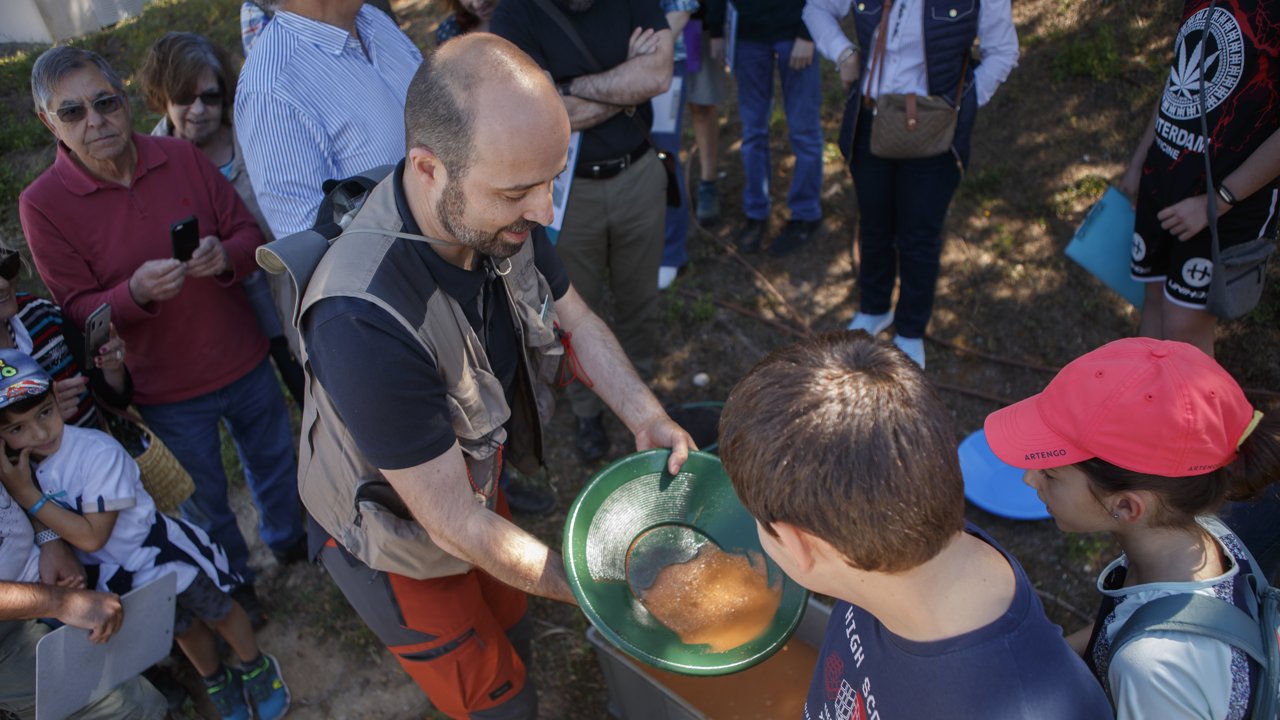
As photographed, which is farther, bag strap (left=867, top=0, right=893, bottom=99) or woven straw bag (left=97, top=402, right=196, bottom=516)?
bag strap (left=867, top=0, right=893, bottom=99)

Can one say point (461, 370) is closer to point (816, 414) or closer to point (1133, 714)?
point (816, 414)

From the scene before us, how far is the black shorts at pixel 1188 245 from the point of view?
2.93 m

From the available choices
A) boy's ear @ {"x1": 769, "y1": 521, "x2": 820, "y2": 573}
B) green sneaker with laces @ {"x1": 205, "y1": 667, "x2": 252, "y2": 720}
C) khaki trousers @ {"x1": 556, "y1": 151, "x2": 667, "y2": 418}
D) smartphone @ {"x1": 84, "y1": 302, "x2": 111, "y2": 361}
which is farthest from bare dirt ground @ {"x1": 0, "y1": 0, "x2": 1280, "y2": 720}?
boy's ear @ {"x1": 769, "y1": 521, "x2": 820, "y2": 573}

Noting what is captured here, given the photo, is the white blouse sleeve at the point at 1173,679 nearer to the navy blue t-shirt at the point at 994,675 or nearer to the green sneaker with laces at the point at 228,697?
the navy blue t-shirt at the point at 994,675

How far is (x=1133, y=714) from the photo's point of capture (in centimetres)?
149

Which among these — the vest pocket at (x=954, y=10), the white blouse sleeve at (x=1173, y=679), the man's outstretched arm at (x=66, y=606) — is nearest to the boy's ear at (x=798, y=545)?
the white blouse sleeve at (x=1173, y=679)

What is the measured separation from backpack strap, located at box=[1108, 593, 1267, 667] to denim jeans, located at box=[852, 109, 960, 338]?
2.56 metres

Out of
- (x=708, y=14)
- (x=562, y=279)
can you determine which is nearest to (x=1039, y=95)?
(x=708, y=14)

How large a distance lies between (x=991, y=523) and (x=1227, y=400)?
6.96 feet

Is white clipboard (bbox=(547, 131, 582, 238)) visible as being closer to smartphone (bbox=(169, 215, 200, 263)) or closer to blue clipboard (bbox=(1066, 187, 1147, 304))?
smartphone (bbox=(169, 215, 200, 263))

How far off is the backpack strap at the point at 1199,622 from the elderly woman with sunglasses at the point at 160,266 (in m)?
2.91

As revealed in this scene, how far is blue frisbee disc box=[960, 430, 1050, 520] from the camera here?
357 centimetres

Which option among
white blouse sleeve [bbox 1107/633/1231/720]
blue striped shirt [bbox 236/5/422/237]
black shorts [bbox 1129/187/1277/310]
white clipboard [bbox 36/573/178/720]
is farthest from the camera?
black shorts [bbox 1129/187/1277/310]

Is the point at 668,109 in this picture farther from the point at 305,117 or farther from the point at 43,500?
the point at 43,500
